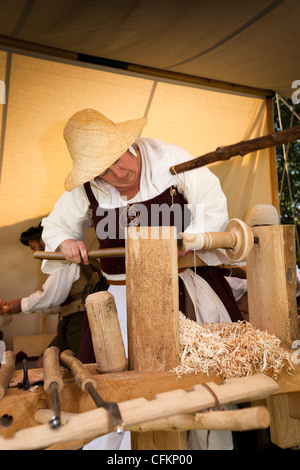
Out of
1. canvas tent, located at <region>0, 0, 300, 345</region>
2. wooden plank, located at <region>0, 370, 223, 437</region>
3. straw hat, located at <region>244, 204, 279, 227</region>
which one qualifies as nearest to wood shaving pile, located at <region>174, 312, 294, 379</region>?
wooden plank, located at <region>0, 370, 223, 437</region>

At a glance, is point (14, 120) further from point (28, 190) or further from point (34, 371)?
point (34, 371)

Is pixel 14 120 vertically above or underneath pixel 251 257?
above

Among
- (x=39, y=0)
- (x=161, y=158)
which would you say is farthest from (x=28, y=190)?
(x=161, y=158)

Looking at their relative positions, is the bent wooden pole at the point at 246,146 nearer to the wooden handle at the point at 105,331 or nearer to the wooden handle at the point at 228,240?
the wooden handle at the point at 228,240

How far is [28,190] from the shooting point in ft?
9.91

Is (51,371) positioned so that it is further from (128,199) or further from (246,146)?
(128,199)

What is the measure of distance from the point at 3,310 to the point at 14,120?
125 cm

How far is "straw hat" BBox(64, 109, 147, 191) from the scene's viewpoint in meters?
1.60

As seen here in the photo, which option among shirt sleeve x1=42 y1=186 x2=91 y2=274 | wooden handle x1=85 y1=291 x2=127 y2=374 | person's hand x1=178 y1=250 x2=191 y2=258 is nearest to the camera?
wooden handle x1=85 y1=291 x2=127 y2=374

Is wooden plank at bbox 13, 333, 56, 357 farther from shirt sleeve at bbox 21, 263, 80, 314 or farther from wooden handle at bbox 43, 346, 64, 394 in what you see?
wooden handle at bbox 43, 346, 64, 394

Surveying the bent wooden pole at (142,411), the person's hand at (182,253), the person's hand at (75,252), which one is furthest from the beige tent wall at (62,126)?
the bent wooden pole at (142,411)

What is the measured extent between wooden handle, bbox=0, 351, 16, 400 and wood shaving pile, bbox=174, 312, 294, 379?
1.30ft

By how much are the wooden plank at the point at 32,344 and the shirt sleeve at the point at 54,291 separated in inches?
15.4

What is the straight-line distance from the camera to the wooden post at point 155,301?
1.06 metres
